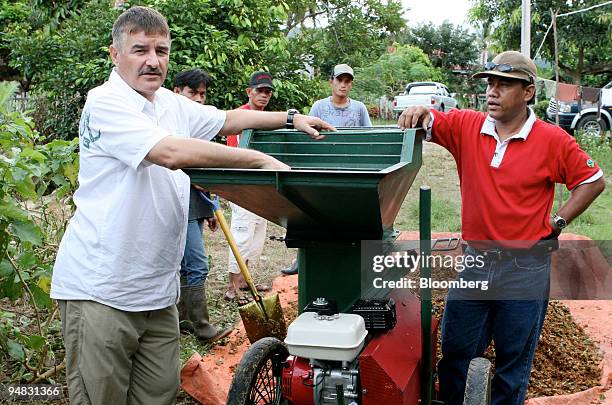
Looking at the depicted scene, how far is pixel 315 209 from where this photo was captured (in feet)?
8.87

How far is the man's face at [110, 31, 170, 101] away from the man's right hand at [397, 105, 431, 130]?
1.19 metres

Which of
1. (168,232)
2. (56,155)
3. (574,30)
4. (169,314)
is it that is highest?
(574,30)

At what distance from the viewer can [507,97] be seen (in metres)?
3.04

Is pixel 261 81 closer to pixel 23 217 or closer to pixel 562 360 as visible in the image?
pixel 23 217

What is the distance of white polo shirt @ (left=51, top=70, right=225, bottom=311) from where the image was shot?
7.89 ft

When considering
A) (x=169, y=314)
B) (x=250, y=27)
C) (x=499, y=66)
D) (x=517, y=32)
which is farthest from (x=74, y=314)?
(x=517, y=32)

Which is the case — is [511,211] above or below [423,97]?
below

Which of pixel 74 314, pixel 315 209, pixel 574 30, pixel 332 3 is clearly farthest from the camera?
pixel 574 30

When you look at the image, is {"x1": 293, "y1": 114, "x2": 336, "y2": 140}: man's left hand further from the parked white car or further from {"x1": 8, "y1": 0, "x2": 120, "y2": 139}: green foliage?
the parked white car

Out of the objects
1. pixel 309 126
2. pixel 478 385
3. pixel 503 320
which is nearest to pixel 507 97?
pixel 309 126

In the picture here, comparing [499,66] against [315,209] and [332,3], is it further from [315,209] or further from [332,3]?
[332,3]

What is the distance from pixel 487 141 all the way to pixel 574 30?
61.9 ft

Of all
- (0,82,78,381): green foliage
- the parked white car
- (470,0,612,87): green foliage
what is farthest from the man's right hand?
the parked white car

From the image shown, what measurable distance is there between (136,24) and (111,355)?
1.23 meters
